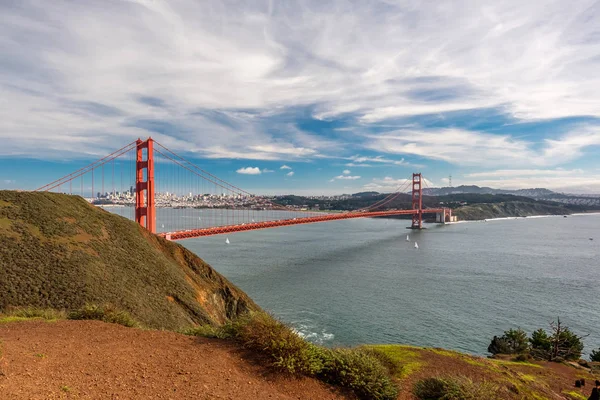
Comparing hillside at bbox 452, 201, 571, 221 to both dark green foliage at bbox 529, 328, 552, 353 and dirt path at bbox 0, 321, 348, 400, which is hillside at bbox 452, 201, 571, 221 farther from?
dirt path at bbox 0, 321, 348, 400

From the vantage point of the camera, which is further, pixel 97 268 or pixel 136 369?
pixel 97 268

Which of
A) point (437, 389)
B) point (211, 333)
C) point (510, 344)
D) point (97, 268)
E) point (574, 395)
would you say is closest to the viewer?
point (437, 389)

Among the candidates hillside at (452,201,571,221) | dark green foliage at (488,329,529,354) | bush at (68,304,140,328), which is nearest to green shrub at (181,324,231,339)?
bush at (68,304,140,328)

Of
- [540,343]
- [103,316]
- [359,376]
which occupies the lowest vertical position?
[540,343]

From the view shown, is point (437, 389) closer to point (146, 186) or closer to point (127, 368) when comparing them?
point (127, 368)

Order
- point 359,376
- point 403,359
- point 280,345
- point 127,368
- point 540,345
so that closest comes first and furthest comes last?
1. point 127,368
2. point 359,376
3. point 280,345
4. point 403,359
5. point 540,345

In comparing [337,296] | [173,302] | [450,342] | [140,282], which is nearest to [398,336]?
[450,342]

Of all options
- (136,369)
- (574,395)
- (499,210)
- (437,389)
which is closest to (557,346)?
(574,395)

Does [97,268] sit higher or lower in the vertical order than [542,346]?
higher

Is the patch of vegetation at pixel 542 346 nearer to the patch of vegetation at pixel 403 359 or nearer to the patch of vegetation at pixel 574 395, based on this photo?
the patch of vegetation at pixel 574 395
